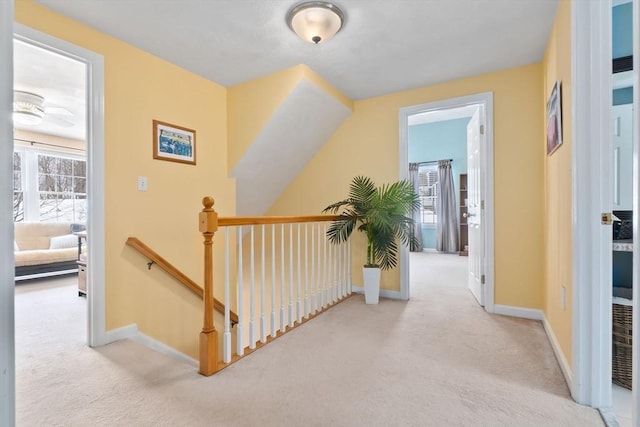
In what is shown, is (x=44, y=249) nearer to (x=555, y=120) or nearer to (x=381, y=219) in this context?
(x=381, y=219)

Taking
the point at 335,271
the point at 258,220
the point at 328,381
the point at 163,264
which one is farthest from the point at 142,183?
the point at 328,381

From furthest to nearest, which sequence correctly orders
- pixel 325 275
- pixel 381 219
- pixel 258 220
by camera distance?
1. pixel 325 275
2. pixel 381 219
3. pixel 258 220

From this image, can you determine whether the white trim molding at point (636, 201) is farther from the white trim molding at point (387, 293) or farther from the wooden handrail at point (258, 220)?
the white trim molding at point (387, 293)

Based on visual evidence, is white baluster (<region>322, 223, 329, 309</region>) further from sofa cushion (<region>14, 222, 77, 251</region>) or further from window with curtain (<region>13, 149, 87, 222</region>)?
window with curtain (<region>13, 149, 87, 222</region>)

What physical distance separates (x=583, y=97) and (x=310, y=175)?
8.91 feet

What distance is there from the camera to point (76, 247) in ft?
16.2

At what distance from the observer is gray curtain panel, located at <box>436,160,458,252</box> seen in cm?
649

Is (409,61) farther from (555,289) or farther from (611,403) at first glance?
(611,403)

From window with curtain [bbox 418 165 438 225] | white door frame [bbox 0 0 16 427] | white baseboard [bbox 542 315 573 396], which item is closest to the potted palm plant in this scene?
white baseboard [bbox 542 315 573 396]

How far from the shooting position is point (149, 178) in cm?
248

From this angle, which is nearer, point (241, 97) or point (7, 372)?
point (7, 372)

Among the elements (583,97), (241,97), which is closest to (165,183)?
(241,97)

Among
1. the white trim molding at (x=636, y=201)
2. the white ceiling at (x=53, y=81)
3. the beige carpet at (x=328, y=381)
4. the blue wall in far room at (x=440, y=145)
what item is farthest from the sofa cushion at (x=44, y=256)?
the blue wall in far room at (x=440, y=145)

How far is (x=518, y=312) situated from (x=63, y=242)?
6.31 m
